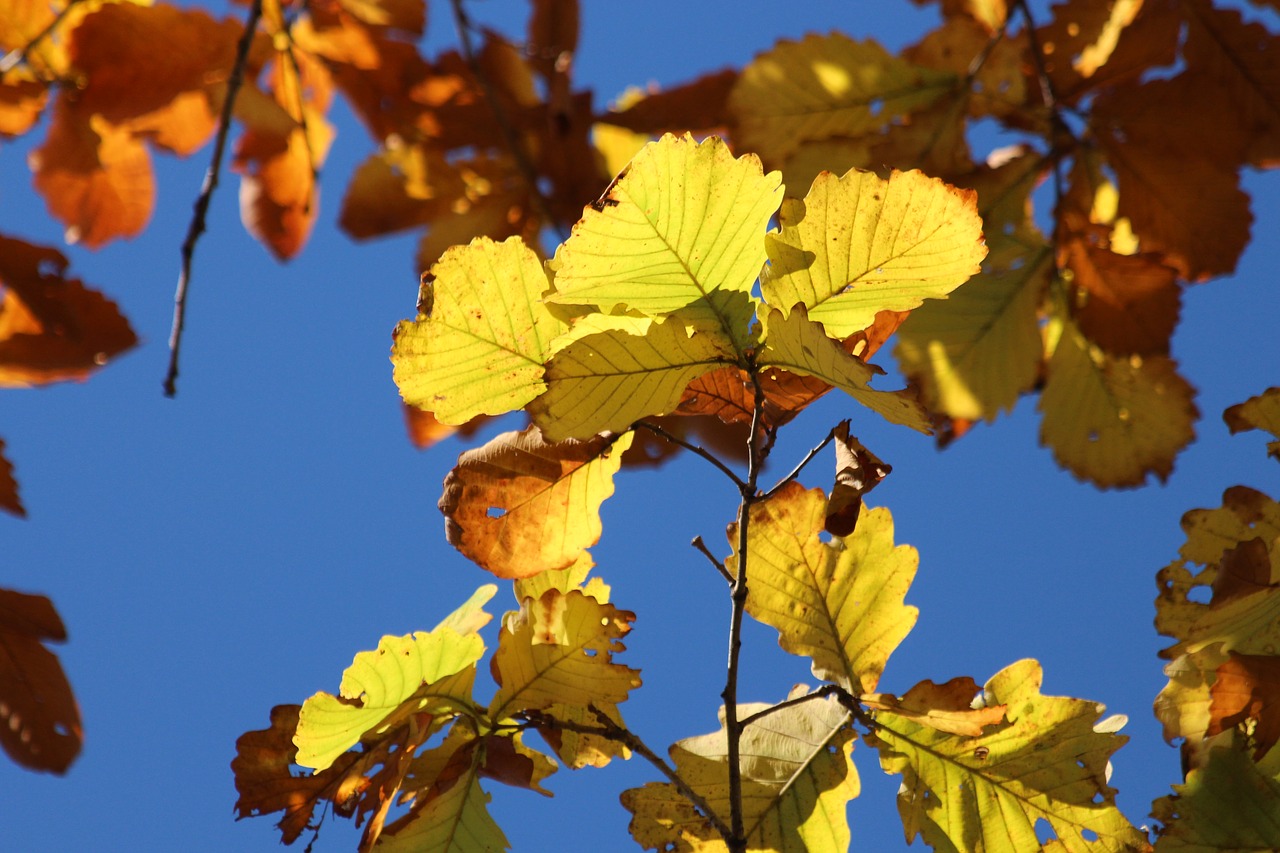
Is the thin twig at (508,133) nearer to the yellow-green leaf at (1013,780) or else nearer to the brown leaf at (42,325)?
the brown leaf at (42,325)

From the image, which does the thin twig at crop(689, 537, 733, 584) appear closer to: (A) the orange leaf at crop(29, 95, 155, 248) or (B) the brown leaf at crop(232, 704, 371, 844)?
(B) the brown leaf at crop(232, 704, 371, 844)

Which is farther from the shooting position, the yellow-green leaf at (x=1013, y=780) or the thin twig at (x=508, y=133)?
the thin twig at (x=508, y=133)

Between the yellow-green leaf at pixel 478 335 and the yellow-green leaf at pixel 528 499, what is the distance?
0.22 feet

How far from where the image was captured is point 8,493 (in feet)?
3.20

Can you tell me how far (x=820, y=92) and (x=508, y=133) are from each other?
0.41 m

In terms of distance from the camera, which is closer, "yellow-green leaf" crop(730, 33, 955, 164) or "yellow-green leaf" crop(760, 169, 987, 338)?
"yellow-green leaf" crop(760, 169, 987, 338)

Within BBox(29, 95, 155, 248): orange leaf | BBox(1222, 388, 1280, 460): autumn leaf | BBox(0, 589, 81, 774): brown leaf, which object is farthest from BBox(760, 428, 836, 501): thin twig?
BBox(29, 95, 155, 248): orange leaf

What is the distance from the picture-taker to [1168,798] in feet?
2.32

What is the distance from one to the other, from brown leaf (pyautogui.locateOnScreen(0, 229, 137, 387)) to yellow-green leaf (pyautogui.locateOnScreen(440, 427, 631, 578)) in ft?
2.06

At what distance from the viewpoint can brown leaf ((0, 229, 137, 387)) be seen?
3.52ft

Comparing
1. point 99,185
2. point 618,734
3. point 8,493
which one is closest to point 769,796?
point 618,734

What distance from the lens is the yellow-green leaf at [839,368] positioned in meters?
0.51

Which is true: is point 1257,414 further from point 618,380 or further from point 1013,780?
point 618,380

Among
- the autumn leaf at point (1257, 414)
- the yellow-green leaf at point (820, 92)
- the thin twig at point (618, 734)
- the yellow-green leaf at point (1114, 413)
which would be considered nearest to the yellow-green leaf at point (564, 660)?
the thin twig at point (618, 734)
